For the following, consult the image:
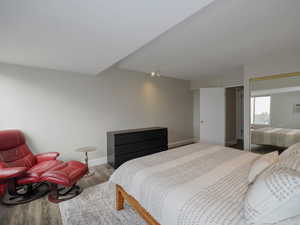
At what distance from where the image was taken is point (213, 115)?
456cm

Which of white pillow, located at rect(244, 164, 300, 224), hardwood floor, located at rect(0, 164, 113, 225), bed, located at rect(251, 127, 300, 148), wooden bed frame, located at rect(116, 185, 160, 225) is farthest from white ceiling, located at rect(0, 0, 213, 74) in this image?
bed, located at rect(251, 127, 300, 148)

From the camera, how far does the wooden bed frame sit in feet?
4.50

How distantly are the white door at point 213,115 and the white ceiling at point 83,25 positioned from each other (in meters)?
3.39

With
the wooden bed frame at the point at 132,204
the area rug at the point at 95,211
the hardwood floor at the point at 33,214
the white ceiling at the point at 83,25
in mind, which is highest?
the white ceiling at the point at 83,25

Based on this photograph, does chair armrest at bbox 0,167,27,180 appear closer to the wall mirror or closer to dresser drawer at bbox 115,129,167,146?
dresser drawer at bbox 115,129,167,146

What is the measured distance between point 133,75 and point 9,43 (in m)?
2.64

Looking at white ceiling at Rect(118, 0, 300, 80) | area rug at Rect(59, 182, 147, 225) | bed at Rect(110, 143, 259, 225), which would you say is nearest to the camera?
bed at Rect(110, 143, 259, 225)

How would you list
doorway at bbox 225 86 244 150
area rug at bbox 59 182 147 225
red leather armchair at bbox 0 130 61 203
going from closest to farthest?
area rug at bbox 59 182 147 225 → red leather armchair at bbox 0 130 61 203 → doorway at bbox 225 86 244 150

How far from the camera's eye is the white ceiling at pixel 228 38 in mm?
1538

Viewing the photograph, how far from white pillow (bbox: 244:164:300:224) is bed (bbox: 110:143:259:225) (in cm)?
11

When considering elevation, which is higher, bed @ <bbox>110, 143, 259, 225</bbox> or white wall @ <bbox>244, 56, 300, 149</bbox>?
white wall @ <bbox>244, 56, 300, 149</bbox>

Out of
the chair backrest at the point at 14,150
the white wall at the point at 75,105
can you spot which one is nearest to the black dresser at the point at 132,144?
the white wall at the point at 75,105

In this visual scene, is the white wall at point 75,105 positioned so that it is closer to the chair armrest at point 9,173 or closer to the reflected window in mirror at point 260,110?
the chair armrest at point 9,173

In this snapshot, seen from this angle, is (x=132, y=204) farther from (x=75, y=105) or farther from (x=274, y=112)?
(x=274, y=112)
